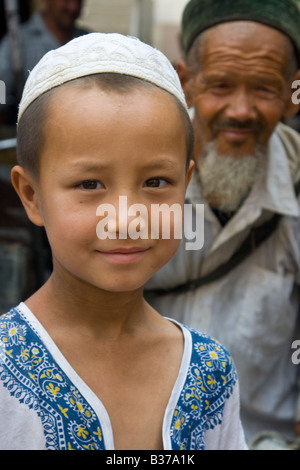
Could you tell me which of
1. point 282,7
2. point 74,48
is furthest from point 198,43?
point 74,48

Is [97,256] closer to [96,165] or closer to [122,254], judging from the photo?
[122,254]

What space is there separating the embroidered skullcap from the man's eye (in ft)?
5.79

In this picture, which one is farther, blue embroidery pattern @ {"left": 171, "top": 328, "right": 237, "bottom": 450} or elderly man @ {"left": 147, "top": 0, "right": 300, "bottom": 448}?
elderly man @ {"left": 147, "top": 0, "right": 300, "bottom": 448}

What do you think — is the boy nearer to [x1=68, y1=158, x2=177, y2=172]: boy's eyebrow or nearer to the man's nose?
[x1=68, y1=158, x2=177, y2=172]: boy's eyebrow

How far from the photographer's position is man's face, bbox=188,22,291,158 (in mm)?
2969

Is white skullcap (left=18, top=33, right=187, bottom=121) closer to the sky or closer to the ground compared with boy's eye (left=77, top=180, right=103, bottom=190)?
closer to the sky

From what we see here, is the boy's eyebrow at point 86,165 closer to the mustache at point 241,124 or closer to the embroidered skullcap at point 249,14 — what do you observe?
the mustache at point 241,124

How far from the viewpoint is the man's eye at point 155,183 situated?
1.51 m

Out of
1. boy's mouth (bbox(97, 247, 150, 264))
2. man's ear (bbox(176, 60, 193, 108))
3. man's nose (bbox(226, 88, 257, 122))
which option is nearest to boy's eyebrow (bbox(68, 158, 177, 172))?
boy's mouth (bbox(97, 247, 150, 264))

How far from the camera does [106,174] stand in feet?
4.68

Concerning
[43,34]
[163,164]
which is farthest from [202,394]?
[43,34]

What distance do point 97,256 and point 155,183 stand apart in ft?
0.69

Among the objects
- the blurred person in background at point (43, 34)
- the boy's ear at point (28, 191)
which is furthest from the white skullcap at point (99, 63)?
the blurred person in background at point (43, 34)

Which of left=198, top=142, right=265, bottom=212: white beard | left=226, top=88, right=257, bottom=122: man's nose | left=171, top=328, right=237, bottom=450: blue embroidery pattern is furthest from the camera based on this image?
left=198, top=142, right=265, bottom=212: white beard
